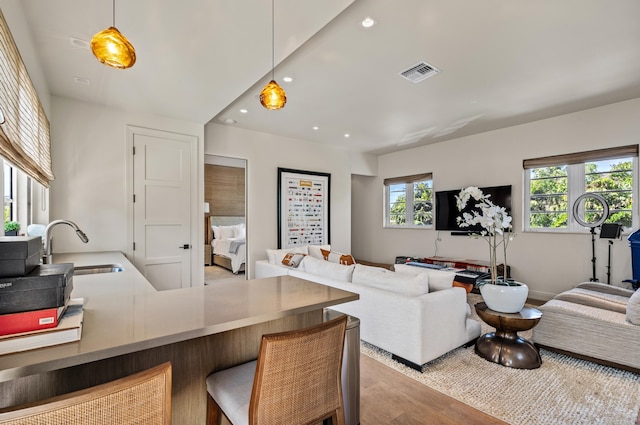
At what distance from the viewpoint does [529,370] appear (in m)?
2.54

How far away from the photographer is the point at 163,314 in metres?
1.15

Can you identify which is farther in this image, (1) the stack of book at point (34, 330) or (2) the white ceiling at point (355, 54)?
(2) the white ceiling at point (355, 54)

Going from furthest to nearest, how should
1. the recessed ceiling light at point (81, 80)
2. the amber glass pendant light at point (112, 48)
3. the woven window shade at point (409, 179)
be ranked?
1. the woven window shade at point (409, 179)
2. the recessed ceiling light at point (81, 80)
3. the amber glass pendant light at point (112, 48)

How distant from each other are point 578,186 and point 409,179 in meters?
2.96

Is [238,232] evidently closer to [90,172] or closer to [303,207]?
[303,207]

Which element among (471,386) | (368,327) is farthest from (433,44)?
(471,386)

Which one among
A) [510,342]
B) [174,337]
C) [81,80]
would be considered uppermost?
[81,80]

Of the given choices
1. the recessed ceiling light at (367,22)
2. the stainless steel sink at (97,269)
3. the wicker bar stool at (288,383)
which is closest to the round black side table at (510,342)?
the wicker bar stool at (288,383)

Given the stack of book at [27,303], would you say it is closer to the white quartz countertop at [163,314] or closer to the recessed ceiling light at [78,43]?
the white quartz countertop at [163,314]

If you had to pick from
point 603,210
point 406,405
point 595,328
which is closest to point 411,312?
point 406,405

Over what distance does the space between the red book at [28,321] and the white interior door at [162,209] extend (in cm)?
340

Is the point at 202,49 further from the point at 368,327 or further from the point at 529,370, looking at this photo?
the point at 529,370

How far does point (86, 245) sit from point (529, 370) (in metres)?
4.62

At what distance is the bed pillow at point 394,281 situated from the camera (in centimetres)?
268
